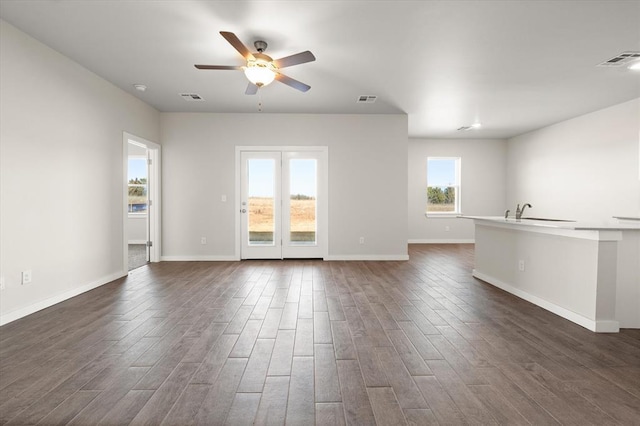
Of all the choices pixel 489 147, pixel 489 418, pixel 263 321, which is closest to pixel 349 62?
pixel 263 321

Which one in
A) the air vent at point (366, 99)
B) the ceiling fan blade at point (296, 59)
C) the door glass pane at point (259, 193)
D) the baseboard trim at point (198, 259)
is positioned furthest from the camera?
the door glass pane at point (259, 193)

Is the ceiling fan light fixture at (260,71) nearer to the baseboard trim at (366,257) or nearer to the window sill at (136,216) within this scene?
the baseboard trim at (366,257)

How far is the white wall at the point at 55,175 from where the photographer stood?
3266 mm

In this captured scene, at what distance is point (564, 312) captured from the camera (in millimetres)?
3371

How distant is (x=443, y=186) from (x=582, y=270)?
6462 mm

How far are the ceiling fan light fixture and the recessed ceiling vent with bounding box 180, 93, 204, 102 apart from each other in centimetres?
230

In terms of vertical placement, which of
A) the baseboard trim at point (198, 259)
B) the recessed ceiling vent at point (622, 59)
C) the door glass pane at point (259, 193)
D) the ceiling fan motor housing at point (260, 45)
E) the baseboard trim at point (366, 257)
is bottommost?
the baseboard trim at point (198, 259)

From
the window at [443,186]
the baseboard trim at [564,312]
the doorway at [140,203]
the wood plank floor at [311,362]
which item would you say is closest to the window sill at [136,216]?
the doorway at [140,203]

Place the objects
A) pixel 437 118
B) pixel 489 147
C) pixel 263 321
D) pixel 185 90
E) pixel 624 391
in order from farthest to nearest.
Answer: pixel 489 147 < pixel 437 118 < pixel 185 90 < pixel 263 321 < pixel 624 391

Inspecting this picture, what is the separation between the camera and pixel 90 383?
2.11 metres

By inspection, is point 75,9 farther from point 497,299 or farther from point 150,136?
point 497,299

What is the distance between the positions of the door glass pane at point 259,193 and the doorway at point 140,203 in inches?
66.7

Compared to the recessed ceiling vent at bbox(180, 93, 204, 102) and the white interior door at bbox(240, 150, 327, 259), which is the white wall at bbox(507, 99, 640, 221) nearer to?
the white interior door at bbox(240, 150, 327, 259)

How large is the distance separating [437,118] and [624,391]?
19.1 ft
